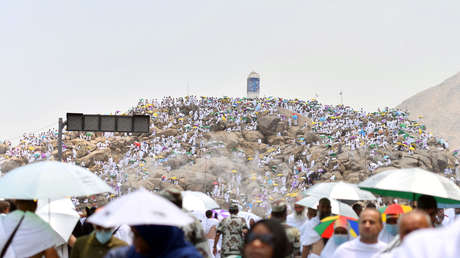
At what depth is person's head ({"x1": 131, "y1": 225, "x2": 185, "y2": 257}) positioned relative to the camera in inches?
152

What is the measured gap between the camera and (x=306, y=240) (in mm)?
7688

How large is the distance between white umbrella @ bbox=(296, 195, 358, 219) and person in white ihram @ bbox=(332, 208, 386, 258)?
9.01 feet

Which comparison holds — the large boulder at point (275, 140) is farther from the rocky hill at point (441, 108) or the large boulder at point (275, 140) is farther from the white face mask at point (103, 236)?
the rocky hill at point (441, 108)

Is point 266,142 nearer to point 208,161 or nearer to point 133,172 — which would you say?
point 208,161

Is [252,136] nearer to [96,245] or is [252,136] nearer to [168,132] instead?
[168,132]

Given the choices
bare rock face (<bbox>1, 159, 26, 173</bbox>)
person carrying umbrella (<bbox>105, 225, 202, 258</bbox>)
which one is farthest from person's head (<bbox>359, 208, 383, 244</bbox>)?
bare rock face (<bbox>1, 159, 26, 173</bbox>)

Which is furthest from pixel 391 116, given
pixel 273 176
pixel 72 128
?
pixel 72 128

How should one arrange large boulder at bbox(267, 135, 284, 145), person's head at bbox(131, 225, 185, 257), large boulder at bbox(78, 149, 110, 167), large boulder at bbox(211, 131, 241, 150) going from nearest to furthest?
person's head at bbox(131, 225, 185, 257) → large boulder at bbox(78, 149, 110, 167) → large boulder at bbox(211, 131, 241, 150) → large boulder at bbox(267, 135, 284, 145)

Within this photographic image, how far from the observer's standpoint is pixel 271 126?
5506 cm

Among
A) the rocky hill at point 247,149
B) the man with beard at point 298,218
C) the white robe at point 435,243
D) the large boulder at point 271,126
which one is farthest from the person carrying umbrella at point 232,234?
the large boulder at point 271,126

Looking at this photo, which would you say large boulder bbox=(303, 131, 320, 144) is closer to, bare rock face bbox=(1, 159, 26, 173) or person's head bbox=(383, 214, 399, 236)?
bare rock face bbox=(1, 159, 26, 173)

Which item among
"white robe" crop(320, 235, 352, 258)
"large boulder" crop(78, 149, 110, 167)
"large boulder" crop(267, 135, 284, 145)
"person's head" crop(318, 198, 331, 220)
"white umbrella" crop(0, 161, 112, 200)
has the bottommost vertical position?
"large boulder" crop(78, 149, 110, 167)

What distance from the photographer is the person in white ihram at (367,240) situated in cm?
569

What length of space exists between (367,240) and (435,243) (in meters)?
2.65
